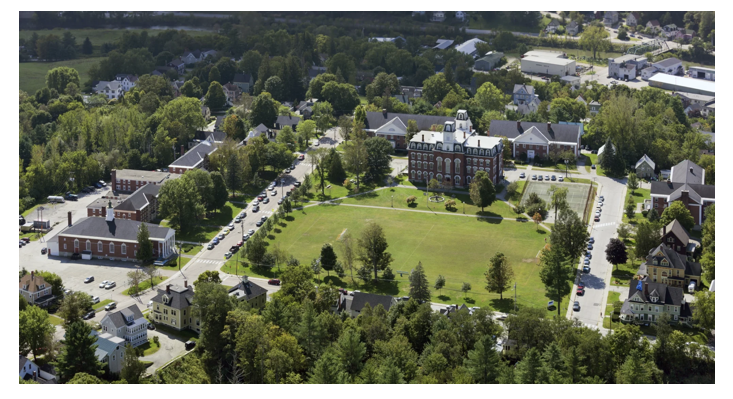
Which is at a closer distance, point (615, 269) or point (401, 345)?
point (401, 345)

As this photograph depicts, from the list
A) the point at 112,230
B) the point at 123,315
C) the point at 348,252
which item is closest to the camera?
the point at 123,315

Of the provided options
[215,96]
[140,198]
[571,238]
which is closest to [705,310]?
[571,238]

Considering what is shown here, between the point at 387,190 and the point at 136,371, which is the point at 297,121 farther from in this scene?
the point at 136,371

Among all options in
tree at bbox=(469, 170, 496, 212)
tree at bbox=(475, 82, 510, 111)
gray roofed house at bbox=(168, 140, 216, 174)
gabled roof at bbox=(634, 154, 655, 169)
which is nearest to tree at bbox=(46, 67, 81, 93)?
gray roofed house at bbox=(168, 140, 216, 174)

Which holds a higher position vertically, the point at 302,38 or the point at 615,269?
the point at 302,38

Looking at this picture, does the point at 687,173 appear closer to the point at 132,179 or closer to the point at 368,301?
the point at 368,301

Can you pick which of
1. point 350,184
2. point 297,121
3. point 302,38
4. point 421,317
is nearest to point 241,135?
point 297,121
